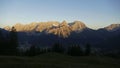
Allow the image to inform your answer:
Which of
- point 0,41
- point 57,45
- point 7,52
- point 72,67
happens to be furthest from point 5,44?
point 72,67

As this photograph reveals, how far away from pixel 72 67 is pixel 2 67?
9417mm

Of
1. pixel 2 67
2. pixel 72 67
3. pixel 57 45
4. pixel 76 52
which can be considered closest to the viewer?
pixel 2 67

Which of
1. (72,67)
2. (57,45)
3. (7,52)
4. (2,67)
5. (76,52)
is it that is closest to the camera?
(2,67)

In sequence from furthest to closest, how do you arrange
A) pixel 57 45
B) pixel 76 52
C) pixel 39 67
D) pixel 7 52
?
→ pixel 57 45 → pixel 76 52 → pixel 7 52 → pixel 39 67

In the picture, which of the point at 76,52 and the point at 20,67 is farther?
the point at 76,52

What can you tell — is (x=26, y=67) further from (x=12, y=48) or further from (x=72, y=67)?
(x=12, y=48)

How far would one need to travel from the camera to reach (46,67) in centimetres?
3525

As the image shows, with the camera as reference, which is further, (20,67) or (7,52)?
(7,52)

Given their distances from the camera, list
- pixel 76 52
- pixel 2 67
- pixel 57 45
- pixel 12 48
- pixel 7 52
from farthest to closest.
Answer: pixel 57 45 → pixel 76 52 → pixel 12 48 → pixel 7 52 → pixel 2 67

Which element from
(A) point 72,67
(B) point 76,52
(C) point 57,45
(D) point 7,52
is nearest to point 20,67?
(A) point 72,67

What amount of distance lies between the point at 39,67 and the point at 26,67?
1.61 m

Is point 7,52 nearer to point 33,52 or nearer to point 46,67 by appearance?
point 33,52

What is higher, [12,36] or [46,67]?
[12,36]

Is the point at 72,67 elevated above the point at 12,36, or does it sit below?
below
